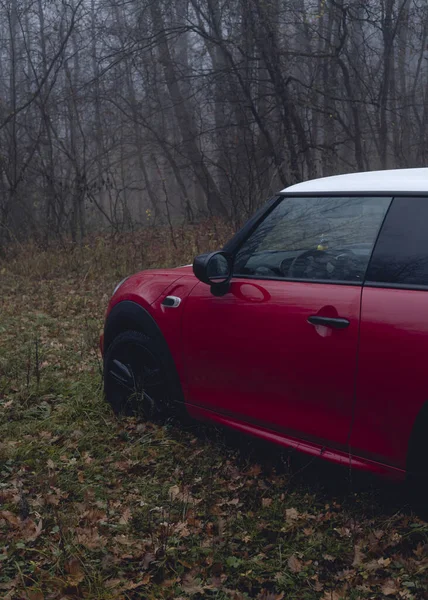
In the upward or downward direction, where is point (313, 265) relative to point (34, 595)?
upward

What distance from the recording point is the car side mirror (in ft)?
12.7

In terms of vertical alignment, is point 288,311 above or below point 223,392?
above

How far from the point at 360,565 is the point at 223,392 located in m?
1.25

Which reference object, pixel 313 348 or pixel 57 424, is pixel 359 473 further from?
pixel 57 424

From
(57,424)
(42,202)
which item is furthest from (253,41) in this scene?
(57,424)

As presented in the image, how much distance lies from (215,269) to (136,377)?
1263 millimetres

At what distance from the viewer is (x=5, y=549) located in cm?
335

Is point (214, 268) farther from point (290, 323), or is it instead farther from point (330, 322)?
point (330, 322)

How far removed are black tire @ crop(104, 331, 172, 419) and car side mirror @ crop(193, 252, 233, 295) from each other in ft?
2.48

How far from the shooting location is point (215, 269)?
3.91 m

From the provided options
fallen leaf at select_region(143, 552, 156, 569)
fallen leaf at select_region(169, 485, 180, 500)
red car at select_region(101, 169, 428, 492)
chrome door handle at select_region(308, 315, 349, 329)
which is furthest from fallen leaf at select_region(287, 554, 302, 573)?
chrome door handle at select_region(308, 315, 349, 329)

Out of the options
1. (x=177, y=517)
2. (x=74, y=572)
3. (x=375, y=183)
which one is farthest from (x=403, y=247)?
(x=74, y=572)

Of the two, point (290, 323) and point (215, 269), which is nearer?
point (290, 323)

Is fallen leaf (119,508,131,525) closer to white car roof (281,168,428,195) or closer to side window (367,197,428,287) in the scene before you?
side window (367,197,428,287)
